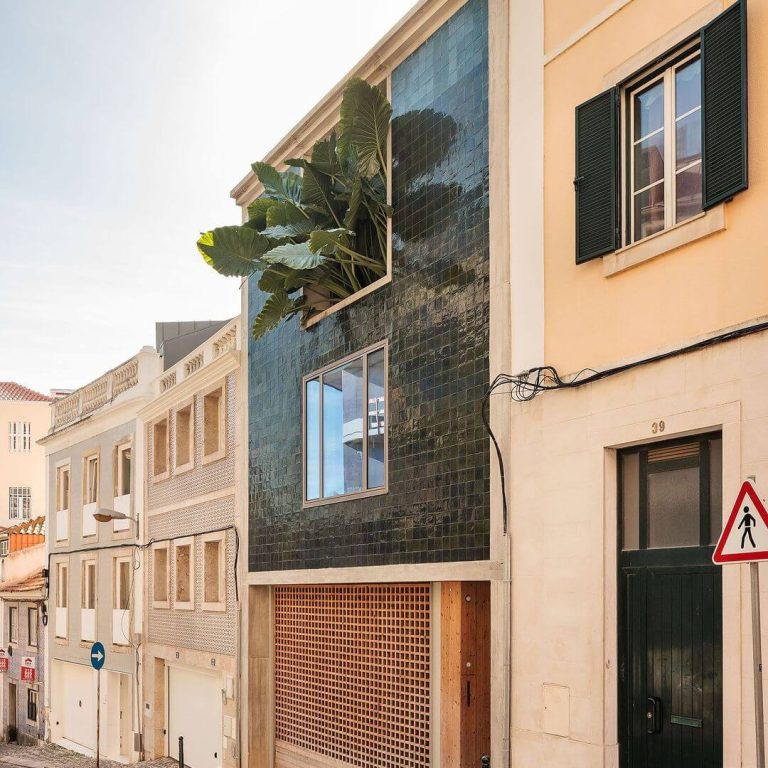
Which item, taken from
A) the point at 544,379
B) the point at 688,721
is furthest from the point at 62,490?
the point at 688,721

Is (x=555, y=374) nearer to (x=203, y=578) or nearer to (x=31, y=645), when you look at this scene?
(x=203, y=578)

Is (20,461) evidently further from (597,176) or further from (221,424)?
(597,176)

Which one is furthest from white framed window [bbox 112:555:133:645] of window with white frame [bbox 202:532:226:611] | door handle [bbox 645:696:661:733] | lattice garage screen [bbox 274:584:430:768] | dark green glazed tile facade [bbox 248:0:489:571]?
door handle [bbox 645:696:661:733]

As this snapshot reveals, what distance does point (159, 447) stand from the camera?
2780 cm

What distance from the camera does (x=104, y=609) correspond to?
30.3m

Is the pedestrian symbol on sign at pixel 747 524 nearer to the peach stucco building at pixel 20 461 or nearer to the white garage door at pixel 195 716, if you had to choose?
the white garage door at pixel 195 716

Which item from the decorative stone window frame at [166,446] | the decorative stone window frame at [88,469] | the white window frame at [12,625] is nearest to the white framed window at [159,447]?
the decorative stone window frame at [166,446]

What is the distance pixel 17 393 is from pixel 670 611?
7014 centimetres

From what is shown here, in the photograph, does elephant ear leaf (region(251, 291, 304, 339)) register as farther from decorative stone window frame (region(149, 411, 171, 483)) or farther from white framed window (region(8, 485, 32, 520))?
white framed window (region(8, 485, 32, 520))

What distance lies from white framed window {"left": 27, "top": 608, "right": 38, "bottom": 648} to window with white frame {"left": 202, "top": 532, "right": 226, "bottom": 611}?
17.0m

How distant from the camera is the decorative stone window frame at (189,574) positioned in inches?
943

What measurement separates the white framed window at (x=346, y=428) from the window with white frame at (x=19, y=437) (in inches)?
2318

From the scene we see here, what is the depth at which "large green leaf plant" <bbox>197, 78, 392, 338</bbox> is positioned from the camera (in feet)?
51.1

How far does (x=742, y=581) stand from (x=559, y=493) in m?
2.59
